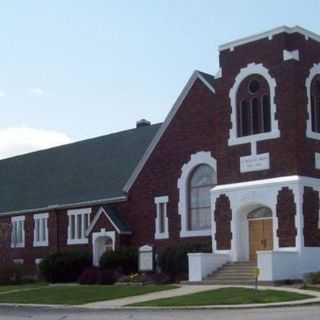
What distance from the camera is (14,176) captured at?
5791cm

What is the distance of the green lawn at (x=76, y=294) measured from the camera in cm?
2972

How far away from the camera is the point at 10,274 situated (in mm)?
45750

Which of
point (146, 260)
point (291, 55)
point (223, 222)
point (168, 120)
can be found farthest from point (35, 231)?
point (291, 55)

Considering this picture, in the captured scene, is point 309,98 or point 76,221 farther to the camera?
point 76,221

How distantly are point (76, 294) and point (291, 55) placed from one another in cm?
1374

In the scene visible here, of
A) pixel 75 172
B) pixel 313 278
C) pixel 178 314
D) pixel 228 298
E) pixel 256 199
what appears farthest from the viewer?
pixel 75 172

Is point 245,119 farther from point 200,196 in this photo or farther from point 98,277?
point 98,277

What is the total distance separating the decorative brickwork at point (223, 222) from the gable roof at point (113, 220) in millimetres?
7862

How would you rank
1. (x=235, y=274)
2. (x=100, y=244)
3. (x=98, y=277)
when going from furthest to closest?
(x=100, y=244) < (x=98, y=277) < (x=235, y=274)

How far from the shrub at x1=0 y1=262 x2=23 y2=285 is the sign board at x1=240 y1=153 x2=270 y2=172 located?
16.9 meters

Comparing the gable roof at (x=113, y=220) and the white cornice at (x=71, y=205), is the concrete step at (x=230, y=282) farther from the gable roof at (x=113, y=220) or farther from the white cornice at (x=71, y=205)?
the white cornice at (x=71, y=205)

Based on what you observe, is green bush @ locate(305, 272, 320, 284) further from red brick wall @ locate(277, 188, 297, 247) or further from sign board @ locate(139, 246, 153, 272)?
sign board @ locate(139, 246, 153, 272)

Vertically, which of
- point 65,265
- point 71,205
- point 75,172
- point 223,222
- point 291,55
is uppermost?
point 291,55

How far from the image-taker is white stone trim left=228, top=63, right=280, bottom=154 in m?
34.8
